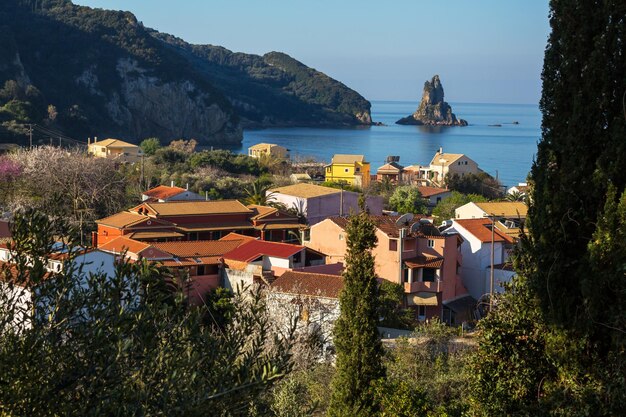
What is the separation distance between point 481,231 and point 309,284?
31.4 ft

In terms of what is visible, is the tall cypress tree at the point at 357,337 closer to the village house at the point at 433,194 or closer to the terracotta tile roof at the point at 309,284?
the terracotta tile roof at the point at 309,284

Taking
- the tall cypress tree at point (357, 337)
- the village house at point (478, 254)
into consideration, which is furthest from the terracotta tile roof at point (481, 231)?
the tall cypress tree at point (357, 337)

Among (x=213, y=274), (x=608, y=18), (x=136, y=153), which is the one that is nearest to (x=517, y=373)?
(x=608, y=18)

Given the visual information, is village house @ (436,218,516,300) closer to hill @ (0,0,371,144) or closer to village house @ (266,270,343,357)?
village house @ (266,270,343,357)

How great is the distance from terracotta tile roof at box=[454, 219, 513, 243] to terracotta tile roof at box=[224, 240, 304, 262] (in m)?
6.21

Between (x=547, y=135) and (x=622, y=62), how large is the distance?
0.82 m

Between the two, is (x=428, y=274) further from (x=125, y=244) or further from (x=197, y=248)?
(x=125, y=244)

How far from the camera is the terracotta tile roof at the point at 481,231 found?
29797mm

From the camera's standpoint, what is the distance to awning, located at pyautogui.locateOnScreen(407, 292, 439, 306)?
25998mm

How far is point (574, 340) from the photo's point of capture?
23.4 feet

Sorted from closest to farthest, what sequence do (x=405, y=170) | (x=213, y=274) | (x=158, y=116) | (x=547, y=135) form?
(x=547, y=135), (x=213, y=274), (x=405, y=170), (x=158, y=116)

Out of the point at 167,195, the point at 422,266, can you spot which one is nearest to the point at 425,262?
the point at 422,266

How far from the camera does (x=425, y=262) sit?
26.5 metres

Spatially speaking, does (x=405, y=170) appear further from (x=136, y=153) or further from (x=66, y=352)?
(x=66, y=352)
